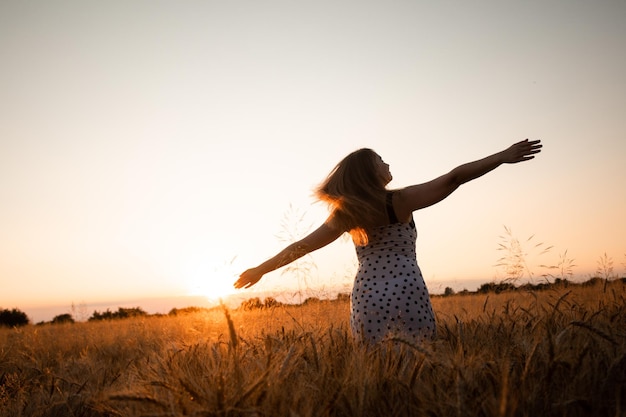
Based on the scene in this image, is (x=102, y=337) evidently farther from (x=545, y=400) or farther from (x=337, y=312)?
(x=545, y=400)

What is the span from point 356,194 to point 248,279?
4.10ft

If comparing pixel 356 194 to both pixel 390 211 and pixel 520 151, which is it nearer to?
pixel 390 211

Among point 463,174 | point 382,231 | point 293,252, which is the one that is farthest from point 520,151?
point 293,252

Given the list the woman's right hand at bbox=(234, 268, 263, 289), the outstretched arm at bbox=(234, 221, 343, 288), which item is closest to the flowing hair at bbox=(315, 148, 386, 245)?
the outstretched arm at bbox=(234, 221, 343, 288)

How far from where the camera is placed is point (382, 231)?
3752 mm

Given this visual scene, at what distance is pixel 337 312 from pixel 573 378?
4.50 metres

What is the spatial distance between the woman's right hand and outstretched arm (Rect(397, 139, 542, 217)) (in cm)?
152

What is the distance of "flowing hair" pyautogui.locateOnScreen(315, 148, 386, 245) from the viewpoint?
3582 millimetres

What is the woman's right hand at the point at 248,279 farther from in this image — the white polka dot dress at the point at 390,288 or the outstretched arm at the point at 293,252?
the white polka dot dress at the point at 390,288

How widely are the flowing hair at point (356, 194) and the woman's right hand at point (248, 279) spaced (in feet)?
2.77

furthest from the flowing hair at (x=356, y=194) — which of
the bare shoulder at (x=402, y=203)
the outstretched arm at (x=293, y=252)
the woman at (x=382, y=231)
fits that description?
the outstretched arm at (x=293, y=252)

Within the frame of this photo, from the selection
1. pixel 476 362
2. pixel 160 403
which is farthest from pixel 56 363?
pixel 476 362

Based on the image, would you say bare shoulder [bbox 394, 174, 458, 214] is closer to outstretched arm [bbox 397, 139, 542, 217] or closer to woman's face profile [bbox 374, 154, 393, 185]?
outstretched arm [bbox 397, 139, 542, 217]

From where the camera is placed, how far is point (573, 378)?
5.31ft
